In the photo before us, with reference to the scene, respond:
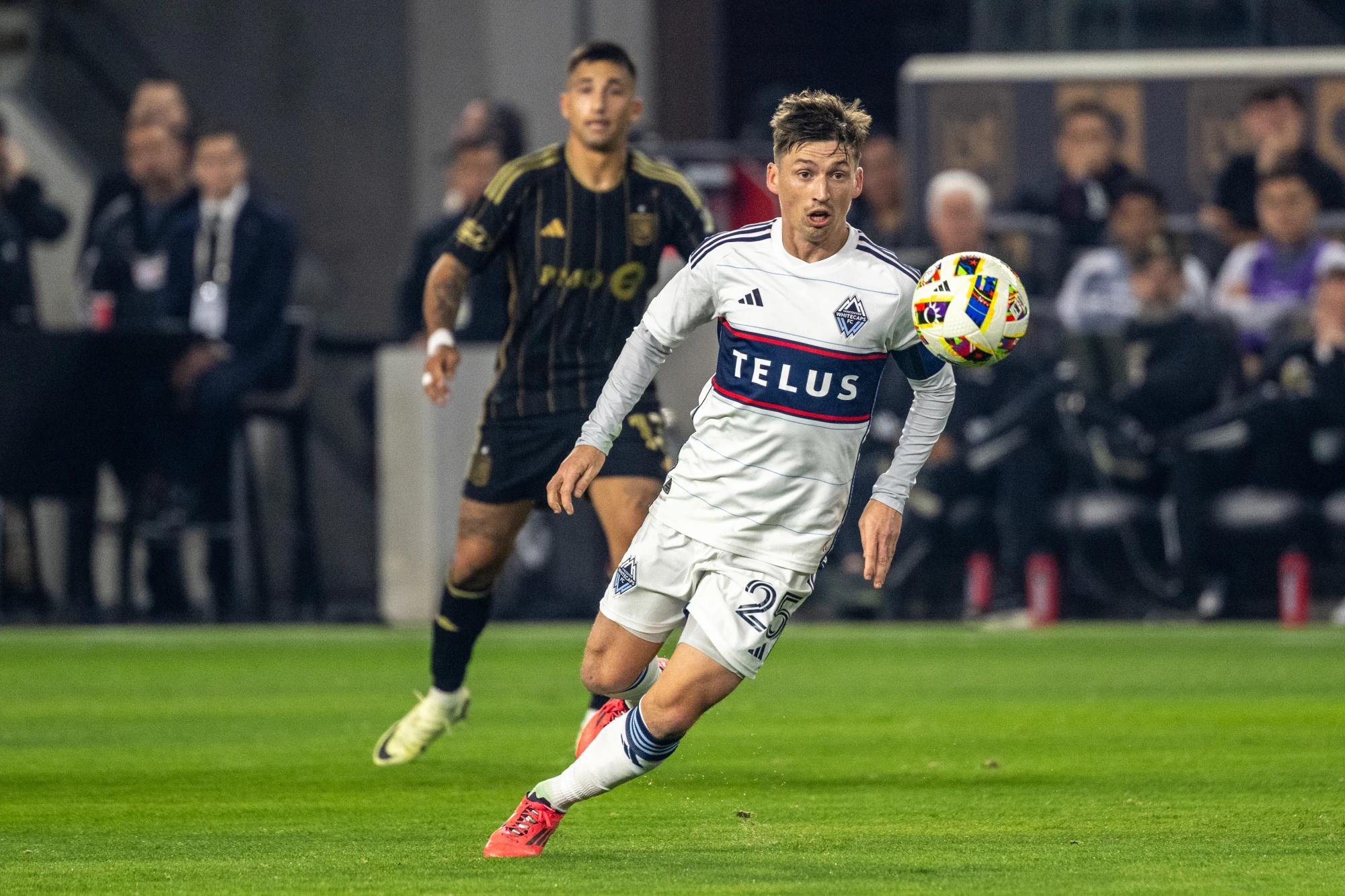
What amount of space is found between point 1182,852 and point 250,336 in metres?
9.01

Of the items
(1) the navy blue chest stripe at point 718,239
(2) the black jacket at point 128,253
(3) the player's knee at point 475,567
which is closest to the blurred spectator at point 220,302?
(2) the black jacket at point 128,253

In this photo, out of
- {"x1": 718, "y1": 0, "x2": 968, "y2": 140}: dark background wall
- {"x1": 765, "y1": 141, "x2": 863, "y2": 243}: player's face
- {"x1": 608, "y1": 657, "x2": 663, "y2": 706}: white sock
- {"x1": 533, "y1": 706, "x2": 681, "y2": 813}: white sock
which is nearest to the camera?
{"x1": 533, "y1": 706, "x2": 681, "y2": 813}: white sock

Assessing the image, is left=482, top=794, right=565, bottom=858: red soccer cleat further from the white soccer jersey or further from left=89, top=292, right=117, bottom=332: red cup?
left=89, top=292, right=117, bottom=332: red cup

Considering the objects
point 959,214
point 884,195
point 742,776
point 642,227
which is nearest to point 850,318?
point 742,776

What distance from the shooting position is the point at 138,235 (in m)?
14.6

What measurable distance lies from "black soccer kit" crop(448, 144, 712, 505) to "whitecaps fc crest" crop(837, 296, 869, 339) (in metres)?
2.06

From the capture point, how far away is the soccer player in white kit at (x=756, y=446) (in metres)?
5.87

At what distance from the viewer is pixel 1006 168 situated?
1523 centimetres

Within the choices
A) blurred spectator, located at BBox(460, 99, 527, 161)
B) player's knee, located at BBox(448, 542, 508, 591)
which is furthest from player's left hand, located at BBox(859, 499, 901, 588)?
blurred spectator, located at BBox(460, 99, 527, 161)

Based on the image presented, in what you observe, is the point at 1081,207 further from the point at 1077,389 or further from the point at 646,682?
the point at 646,682

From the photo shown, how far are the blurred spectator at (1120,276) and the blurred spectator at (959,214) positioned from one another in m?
0.74

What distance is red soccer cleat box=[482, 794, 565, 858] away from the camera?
5891mm

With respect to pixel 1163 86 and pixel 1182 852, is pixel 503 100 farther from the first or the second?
pixel 1182 852

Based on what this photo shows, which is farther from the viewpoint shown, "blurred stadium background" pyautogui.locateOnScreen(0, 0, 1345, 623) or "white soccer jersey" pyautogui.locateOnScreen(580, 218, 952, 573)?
"blurred stadium background" pyautogui.locateOnScreen(0, 0, 1345, 623)
